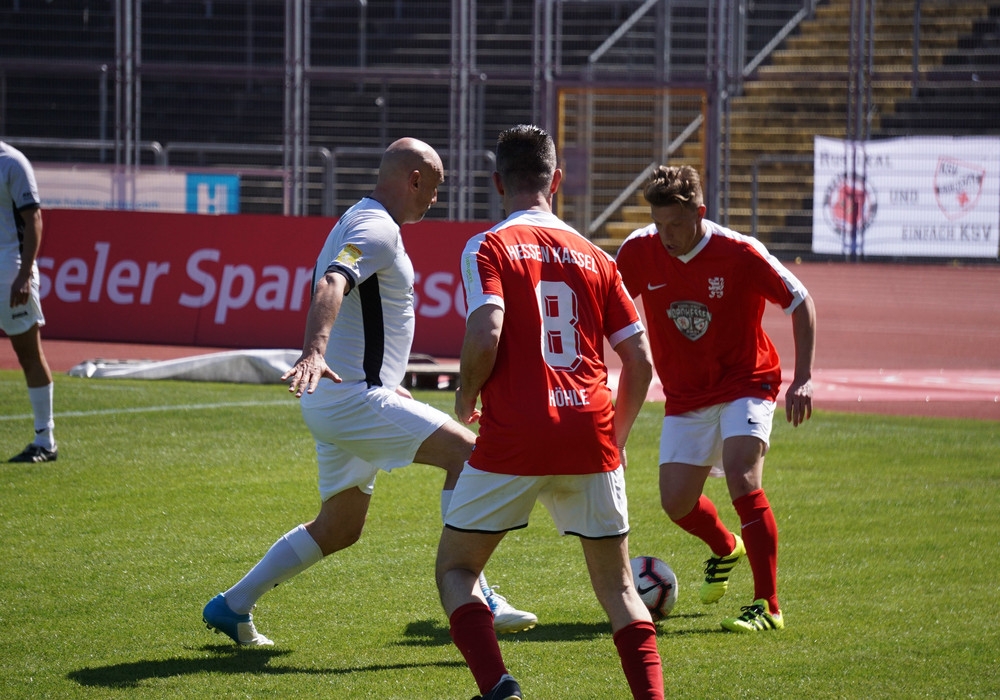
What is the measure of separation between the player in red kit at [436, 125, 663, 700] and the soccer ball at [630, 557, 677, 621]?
5.07 ft

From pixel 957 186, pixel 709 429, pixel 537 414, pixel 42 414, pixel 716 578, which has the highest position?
pixel 957 186

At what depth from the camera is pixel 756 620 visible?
17.4ft

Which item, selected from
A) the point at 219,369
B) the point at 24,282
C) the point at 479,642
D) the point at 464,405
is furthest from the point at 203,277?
the point at 479,642

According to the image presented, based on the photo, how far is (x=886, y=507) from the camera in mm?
7836

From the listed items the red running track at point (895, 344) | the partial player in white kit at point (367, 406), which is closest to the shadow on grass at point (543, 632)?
the partial player in white kit at point (367, 406)

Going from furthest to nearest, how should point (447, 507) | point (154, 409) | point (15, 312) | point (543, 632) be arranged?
1. point (154, 409)
2. point (15, 312)
3. point (543, 632)
4. point (447, 507)

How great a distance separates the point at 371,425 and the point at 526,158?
1317 millimetres

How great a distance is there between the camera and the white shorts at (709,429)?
5.57m

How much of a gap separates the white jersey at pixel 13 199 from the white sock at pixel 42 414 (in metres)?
0.85

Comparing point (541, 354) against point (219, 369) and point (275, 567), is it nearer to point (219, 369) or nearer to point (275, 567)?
point (275, 567)

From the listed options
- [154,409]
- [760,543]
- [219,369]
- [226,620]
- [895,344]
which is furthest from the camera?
[895,344]

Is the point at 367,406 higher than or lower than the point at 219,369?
higher

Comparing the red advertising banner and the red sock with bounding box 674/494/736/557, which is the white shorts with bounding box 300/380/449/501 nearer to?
the red sock with bounding box 674/494/736/557

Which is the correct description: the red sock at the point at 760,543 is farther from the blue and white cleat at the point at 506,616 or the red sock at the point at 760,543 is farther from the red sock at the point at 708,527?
the blue and white cleat at the point at 506,616
